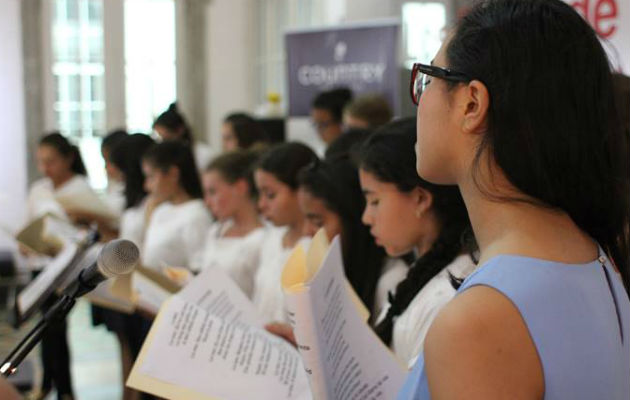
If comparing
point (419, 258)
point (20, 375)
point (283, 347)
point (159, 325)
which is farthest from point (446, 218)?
point (20, 375)

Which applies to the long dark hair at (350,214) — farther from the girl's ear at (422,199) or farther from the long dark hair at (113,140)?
the long dark hair at (113,140)

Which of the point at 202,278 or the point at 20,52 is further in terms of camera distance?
the point at 20,52

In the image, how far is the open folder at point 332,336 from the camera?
116cm

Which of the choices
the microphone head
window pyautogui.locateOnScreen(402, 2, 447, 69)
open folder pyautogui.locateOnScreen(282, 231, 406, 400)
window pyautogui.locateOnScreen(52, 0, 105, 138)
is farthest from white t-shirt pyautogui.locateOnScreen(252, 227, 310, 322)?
window pyautogui.locateOnScreen(52, 0, 105, 138)

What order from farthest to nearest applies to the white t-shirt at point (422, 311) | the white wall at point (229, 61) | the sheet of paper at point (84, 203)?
the white wall at point (229, 61) → the sheet of paper at point (84, 203) → the white t-shirt at point (422, 311)

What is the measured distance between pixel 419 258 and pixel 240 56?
7738mm

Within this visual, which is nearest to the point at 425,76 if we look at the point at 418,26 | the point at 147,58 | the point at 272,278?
the point at 272,278

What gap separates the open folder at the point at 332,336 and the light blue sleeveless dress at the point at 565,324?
240 millimetres

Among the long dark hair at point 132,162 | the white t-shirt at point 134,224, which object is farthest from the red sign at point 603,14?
the long dark hair at point 132,162

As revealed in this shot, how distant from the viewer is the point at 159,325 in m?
1.58

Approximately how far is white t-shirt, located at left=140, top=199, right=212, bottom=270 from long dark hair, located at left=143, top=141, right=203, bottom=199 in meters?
0.18

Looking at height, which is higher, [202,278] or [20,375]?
[202,278]

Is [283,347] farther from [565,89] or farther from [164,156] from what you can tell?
[164,156]

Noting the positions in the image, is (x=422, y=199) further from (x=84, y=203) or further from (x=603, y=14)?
(x=84, y=203)
